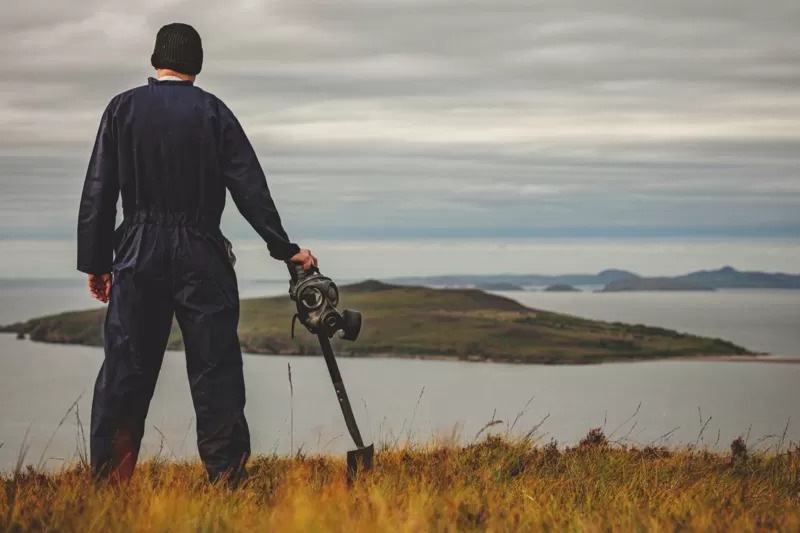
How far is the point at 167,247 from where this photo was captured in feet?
23.5

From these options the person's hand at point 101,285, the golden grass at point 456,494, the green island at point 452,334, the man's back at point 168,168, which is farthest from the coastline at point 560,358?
the man's back at point 168,168

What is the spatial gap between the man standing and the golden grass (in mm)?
433

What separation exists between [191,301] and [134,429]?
88 centimetres

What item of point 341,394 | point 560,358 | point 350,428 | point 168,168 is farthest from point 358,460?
point 560,358

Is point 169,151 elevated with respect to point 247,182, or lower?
elevated

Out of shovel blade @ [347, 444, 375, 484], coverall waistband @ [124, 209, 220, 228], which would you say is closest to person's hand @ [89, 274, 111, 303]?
coverall waistband @ [124, 209, 220, 228]

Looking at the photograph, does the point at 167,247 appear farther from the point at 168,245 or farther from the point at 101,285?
the point at 101,285

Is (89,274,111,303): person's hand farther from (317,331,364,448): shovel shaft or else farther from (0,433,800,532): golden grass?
(317,331,364,448): shovel shaft

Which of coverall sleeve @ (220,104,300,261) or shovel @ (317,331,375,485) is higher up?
coverall sleeve @ (220,104,300,261)

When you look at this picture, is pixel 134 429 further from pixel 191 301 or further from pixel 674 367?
pixel 674 367

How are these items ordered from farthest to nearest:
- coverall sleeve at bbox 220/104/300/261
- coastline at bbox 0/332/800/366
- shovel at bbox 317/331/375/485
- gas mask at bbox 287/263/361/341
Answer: coastline at bbox 0/332/800/366, shovel at bbox 317/331/375/485, gas mask at bbox 287/263/361/341, coverall sleeve at bbox 220/104/300/261

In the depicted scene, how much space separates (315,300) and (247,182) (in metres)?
0.85

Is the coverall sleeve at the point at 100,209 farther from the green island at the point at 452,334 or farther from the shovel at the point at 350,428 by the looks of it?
the green island at the point at 452,334

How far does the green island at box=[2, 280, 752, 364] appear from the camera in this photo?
7019 centimetres
